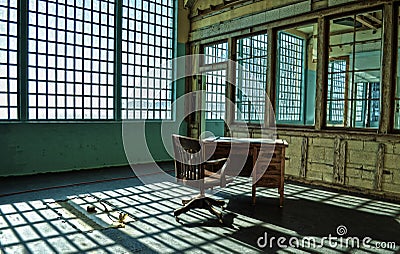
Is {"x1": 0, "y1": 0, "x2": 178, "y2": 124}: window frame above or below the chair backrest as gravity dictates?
above

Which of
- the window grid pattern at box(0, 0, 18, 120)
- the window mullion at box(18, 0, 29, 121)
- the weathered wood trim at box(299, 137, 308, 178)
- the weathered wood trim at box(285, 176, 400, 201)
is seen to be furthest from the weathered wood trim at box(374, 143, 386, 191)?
the window grid pattern at box(0, 0, 18, 120)

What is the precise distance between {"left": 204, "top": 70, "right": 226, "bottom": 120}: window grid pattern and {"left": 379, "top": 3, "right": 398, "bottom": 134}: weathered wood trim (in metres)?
4.42

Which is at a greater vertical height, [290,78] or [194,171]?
[290,78]

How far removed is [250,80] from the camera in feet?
23.0

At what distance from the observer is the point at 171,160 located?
7578mm

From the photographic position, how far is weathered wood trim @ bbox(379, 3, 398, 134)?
428 centimetres

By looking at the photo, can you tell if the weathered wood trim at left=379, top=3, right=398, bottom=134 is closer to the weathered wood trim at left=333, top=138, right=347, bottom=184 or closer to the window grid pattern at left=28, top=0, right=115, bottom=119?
the weathered wood trim at left=333, top=138, right=347, bottom=184

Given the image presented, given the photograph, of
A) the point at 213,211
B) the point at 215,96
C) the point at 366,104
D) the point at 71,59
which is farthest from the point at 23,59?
the point at 366,104

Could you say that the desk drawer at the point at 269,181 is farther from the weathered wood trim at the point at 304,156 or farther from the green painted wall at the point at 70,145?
the green painted wall at the point at 70,145

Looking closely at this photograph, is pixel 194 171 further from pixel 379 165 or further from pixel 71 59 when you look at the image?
pixel 71 59

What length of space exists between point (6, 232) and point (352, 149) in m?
4.53

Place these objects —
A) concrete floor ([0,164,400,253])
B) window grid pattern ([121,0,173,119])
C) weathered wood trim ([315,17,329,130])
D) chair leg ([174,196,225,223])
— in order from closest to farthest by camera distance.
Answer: concrete floor ([0,164,400,253]) → chair leg ([174,196,225,223]) → weathered wood trim ([315,17,329,130]) → window grid pattern ([121,0,173,119])

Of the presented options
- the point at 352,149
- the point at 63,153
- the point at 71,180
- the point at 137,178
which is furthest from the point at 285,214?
the point at 63,153

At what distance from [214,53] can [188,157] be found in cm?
503
